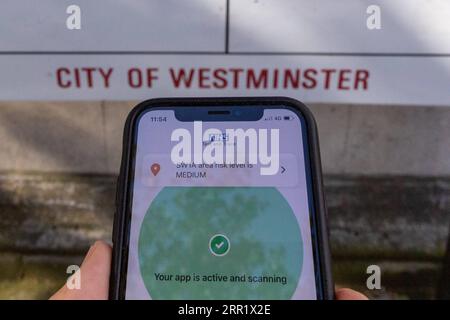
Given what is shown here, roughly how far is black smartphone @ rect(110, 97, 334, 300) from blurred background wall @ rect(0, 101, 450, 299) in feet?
3.35

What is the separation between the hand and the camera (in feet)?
3.19

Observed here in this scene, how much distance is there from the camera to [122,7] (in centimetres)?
154

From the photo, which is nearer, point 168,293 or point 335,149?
point 168,293

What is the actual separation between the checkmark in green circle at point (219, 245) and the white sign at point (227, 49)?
2.55 feet

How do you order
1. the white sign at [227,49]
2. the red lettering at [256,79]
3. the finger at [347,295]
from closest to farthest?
the finger at [347,295] < the white sign at [227,49] < the red lettering at [256,79]

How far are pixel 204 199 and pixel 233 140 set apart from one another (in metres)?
0.14

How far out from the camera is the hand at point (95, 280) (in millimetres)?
971

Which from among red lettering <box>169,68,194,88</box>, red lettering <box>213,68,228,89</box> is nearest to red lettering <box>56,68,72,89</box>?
red lettering <box>169,68,194,88</box>

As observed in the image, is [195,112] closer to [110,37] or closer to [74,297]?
[74,297]

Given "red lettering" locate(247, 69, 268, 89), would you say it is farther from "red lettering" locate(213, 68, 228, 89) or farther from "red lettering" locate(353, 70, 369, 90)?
"red lettering" locate(353, 70, 369, 90)

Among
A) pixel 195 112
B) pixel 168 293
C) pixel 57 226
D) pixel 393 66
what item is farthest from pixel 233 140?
pixel 57 226

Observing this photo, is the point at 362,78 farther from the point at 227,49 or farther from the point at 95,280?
the point at 95,280
